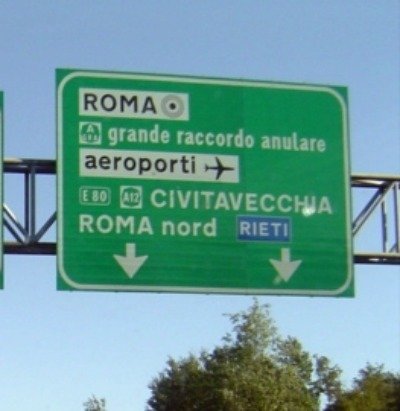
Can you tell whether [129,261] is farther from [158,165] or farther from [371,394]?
[371,394]

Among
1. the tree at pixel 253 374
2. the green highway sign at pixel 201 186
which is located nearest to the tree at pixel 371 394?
the tree at pixel 253 374

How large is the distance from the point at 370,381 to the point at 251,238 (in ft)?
227

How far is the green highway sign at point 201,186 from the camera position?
20781 millimetres

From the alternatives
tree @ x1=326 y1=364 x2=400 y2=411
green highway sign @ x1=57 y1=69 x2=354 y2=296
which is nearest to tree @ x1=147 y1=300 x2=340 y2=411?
tree @ x1=326 y1=364 x2=400 y2=411

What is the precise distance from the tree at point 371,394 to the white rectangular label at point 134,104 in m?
63.4

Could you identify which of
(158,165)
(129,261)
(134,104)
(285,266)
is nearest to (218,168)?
(158,165)

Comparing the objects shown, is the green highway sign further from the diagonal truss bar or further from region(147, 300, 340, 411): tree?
region(147, 300, 340, 411): tree

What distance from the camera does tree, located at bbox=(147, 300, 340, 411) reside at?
8381 centimetres

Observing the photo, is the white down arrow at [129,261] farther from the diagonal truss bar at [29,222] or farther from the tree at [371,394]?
the tree at [371,394]

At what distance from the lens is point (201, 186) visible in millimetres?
21234

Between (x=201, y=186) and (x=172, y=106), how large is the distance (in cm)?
116

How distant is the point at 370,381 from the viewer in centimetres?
8931

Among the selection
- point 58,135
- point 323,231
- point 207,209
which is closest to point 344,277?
point 323,231

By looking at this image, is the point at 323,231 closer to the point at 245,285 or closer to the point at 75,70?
the point at 245,285
